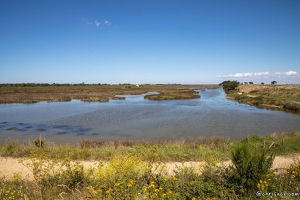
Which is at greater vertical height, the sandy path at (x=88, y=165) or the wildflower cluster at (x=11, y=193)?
the wildflower cluster at (x=11, y=193)

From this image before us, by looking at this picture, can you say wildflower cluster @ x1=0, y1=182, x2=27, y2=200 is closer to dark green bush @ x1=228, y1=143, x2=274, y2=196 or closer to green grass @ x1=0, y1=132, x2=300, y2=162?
green grass @ x1=0, y1=132, x2=300, y2=162

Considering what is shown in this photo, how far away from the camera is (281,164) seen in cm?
1121

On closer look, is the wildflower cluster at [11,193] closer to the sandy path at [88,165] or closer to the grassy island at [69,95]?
the sandy path at [88,165]

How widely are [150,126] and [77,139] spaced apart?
9086 millimetres

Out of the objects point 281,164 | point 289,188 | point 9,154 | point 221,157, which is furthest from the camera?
point 9,154

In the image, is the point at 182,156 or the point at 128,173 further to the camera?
the point at 182,156

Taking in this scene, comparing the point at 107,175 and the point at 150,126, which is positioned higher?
the point at 107,175

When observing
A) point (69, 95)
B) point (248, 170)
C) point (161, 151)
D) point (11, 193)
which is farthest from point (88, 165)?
point (69, 95)

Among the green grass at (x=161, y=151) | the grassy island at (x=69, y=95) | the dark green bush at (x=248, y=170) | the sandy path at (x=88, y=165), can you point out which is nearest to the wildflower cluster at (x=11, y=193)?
the sandy path at (x=88, y=165)

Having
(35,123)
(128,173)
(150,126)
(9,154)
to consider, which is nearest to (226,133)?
(150,126)

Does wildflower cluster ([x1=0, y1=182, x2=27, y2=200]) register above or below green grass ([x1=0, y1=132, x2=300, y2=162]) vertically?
above

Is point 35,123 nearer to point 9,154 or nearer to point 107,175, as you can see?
point 9,154

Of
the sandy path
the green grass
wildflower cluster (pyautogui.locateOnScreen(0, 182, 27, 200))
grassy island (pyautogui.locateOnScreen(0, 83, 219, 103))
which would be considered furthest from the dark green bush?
grassy island (pyautogui.locateOnScreen(0, 83, 219, 103))

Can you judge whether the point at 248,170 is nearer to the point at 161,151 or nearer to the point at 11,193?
the point at 11,193
